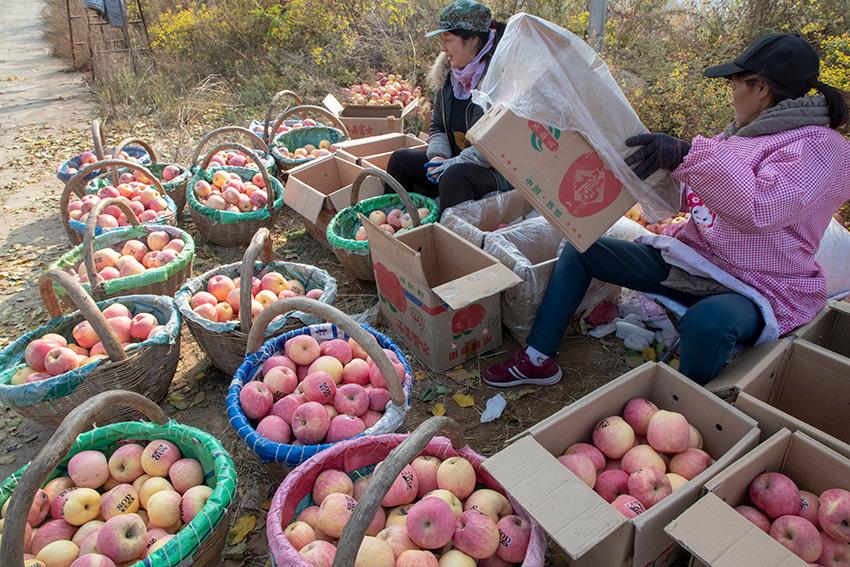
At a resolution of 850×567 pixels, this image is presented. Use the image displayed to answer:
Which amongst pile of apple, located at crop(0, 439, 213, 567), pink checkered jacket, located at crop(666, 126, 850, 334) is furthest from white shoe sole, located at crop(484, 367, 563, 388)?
pile of apple, located at crop(0, 439, 213, 567)

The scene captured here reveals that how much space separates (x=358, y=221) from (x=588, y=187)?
2.06 m

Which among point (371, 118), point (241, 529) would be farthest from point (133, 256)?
point (371, 118)

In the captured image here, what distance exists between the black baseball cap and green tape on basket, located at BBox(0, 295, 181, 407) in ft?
8.65

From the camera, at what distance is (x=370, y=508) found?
1237 mm

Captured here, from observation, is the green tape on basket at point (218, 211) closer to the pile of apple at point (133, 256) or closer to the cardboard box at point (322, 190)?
the cardboard box at point (322, 190)

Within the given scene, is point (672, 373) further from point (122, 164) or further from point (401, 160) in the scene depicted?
point (122, 164)

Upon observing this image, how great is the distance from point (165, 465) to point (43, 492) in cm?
37

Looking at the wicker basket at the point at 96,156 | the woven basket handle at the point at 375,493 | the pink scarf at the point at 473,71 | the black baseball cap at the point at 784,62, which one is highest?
the black baseball cap at the point at 784,62

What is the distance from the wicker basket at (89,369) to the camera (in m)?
2.14

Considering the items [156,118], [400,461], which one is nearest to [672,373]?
[400,461]

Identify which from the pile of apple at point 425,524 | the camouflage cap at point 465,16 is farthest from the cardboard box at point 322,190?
the pile of apple at point 425,524

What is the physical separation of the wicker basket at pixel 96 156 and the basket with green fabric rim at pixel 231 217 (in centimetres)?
75

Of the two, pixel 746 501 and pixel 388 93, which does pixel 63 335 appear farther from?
pixel 388 93

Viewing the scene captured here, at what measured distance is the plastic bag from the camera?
1.93 metres
